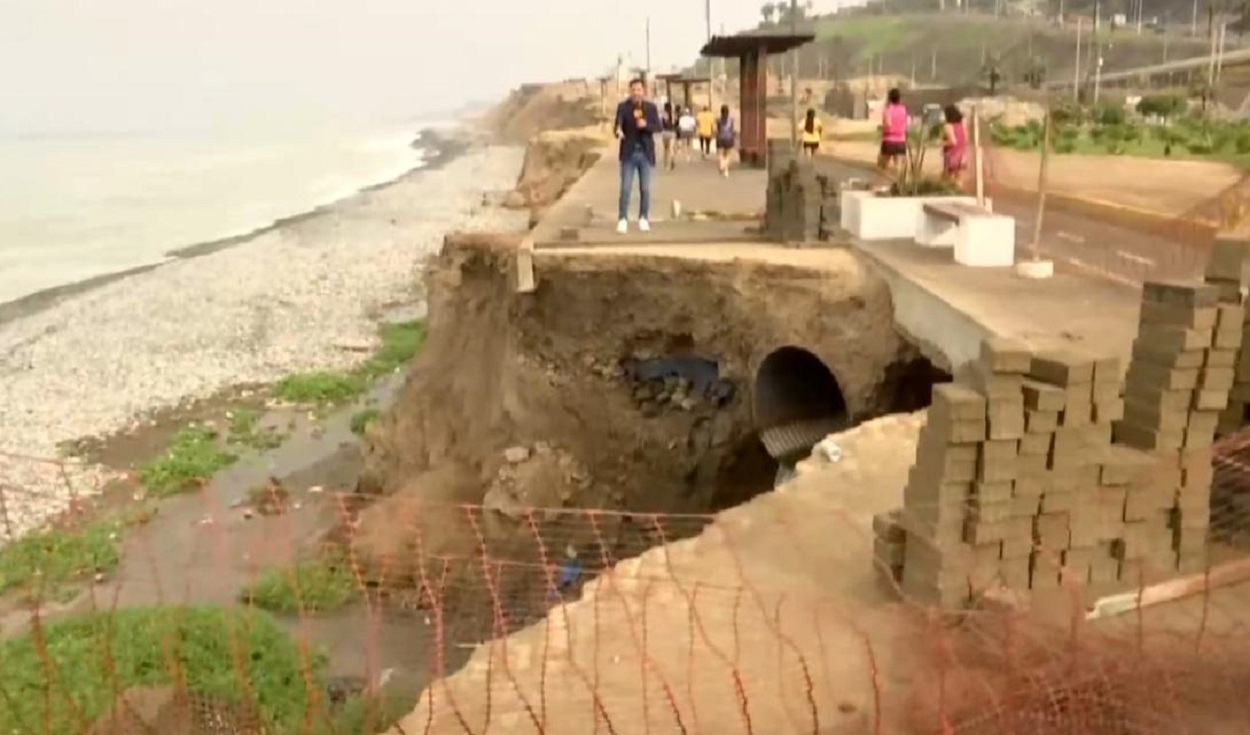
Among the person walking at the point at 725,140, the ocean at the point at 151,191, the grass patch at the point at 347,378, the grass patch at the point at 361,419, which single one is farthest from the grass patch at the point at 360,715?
the ocean at the point at 151,191

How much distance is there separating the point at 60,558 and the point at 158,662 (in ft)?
18.2

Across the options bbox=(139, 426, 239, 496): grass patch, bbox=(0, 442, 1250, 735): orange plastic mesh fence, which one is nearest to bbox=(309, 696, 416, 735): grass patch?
bbox=(0, 442, 1250, 735): orange plastic mesh fence

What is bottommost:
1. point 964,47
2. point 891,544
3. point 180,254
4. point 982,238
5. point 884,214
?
point 180,254

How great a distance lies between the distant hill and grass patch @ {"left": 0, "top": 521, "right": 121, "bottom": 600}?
47948 mm

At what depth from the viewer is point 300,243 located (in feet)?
161

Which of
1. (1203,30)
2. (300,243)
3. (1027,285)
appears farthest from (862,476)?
(1203,30)

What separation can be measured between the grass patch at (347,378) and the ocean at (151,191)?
1984 centimetres

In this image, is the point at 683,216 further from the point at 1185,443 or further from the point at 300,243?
the point at 300,243

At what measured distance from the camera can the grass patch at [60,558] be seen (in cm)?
1617

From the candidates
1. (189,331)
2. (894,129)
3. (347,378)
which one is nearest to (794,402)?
(894,129)

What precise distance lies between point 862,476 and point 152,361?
23815 millimetres

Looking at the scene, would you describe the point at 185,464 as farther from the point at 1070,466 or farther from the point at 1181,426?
the point at 1181,426

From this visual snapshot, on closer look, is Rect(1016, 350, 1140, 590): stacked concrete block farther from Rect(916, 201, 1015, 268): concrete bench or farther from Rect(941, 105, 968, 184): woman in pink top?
Rect(941, 105, 968, 184): woman in pink top

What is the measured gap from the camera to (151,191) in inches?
3118
